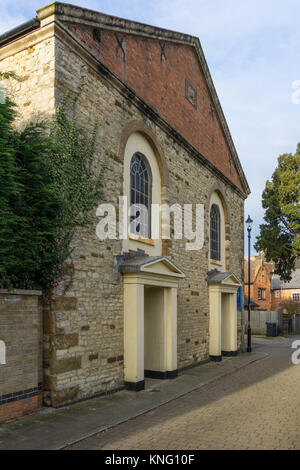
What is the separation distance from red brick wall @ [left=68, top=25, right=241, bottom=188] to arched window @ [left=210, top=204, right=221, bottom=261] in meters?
1.88

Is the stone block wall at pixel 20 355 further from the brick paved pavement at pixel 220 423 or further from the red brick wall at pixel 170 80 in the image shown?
the red brick wall at pixel 170 80

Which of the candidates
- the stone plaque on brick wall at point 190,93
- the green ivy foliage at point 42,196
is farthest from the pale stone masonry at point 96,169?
the stone plaque on brick wall at point 190,93

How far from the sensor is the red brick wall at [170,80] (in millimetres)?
10148

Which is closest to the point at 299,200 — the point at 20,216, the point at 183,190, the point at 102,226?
the point at 183,190

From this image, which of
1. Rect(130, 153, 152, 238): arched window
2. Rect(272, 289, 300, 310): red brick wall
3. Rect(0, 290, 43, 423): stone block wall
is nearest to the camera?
Rect(0, 290, 43, 423): stone block wall

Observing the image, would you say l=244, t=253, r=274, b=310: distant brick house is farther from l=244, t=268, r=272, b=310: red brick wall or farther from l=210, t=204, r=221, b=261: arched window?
l=210, t=204, r=221, b=261: arched window

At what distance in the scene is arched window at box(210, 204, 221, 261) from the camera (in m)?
17.0

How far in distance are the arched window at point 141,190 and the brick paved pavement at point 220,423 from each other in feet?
14.6

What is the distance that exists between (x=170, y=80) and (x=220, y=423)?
10.2 meters

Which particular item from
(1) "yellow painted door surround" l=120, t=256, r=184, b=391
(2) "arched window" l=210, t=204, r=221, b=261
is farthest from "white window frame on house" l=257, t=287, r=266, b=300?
(1) "yellow painted door surround" l=120, t=256, r=184, b=391

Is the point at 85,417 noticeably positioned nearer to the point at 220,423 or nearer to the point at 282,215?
the point at 220,423

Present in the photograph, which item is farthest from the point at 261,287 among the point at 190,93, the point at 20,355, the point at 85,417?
the point at 20,355

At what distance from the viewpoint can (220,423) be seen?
7.21 metres

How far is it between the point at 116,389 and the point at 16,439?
145 inches
